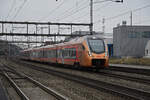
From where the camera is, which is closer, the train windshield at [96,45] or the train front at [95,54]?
the train front at [95,54]

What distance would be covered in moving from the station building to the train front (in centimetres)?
3574

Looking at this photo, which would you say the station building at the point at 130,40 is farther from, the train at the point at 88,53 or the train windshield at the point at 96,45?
the train windshield at the point at 96,45

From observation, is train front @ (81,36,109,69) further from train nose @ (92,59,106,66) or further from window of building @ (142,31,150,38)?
window of building @ (142,31,150,38)

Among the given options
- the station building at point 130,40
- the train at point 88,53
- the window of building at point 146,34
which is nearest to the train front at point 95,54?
the train at point 88,53

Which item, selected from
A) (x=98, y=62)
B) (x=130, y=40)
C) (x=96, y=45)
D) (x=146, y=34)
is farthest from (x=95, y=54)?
(x=146, y=34)

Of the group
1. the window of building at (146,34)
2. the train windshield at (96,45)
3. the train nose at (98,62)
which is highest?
the window of building at (146,34)

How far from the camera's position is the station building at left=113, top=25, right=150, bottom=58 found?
184ft

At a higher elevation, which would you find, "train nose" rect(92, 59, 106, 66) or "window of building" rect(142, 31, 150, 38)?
"window of building" rect(142, 31, 150, 38)

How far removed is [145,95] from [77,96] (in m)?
2.56

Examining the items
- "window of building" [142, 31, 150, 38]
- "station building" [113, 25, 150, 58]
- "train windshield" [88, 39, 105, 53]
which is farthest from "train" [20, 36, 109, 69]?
"window of building" [142, 31, 150, 38]

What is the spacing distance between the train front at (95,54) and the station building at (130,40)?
117 feet

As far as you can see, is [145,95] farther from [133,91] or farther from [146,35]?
[146,35]

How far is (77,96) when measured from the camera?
9648 mm

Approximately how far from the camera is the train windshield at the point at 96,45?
65.8 ft
